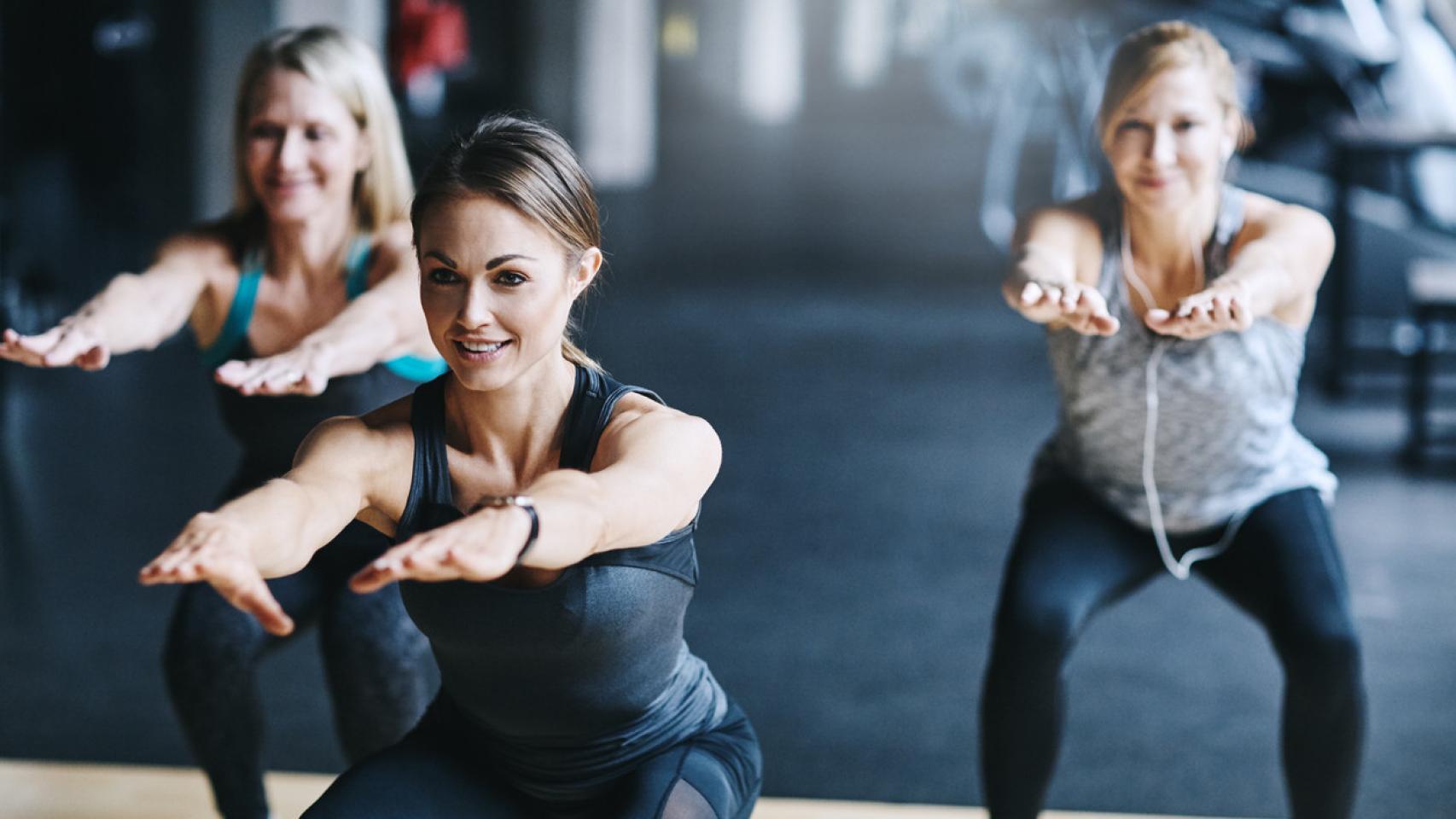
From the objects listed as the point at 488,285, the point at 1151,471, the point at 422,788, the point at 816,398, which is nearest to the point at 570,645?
the point at 422,788

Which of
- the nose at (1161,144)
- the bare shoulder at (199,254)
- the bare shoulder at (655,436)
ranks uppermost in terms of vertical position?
the nose at (1161,144)

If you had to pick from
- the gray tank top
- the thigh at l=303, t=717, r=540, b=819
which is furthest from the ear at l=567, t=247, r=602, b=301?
the gray tank top

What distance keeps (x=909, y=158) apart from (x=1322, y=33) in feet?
7.01

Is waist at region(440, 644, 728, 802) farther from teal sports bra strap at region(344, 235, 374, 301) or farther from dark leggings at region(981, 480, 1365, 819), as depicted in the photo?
teal sports bra strap at region(344, 235, 374, 301)

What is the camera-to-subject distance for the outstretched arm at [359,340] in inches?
71.0

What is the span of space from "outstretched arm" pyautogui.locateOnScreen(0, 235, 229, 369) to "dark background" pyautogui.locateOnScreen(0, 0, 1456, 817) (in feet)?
1.82

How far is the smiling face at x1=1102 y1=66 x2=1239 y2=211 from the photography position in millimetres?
2049

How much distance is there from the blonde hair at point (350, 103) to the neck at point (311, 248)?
0.14ft

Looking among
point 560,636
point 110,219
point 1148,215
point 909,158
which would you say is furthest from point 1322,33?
point 560,636

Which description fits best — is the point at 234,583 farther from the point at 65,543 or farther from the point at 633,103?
the point at 633,103

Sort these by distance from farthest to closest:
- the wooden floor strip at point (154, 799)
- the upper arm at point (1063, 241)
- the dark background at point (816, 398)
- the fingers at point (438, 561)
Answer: the dark background at point (816, 398) → the wooden floor strip at point (154, 799) → the upper arm at point (1063, 241) → the fingers at point (438, 561)

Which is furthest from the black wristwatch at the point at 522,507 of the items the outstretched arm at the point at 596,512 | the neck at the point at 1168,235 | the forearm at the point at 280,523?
the neck at the point at 1168,235

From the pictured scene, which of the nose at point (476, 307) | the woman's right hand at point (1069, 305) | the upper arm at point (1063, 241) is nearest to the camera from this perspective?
the nose at point (476, 307)

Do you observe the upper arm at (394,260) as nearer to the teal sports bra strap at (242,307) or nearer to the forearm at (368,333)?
the forearm at (368,333)
